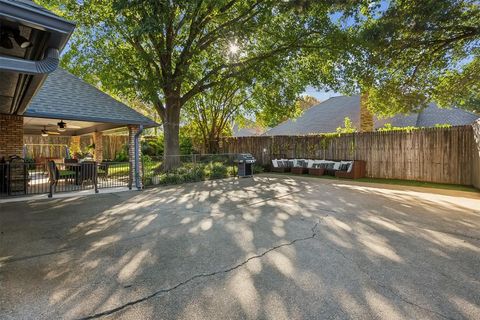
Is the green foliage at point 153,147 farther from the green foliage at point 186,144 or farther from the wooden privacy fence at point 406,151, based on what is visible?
the wooden privacy fence at point 406,151

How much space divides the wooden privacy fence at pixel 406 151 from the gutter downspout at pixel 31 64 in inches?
425

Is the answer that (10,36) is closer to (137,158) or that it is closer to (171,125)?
(137,158)

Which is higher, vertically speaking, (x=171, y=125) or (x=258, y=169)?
(x=171, y=125)

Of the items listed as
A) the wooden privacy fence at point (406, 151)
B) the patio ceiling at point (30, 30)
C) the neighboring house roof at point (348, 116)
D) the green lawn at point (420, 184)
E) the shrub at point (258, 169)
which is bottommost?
the green lawn at point (420, 184)

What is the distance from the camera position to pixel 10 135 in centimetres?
788

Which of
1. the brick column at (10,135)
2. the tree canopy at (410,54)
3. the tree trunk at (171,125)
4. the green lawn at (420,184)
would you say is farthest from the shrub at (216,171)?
the brick column at (10,135)

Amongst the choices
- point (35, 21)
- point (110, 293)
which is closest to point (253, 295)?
point (110, 293)

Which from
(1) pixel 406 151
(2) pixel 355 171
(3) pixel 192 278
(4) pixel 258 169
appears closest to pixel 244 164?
(4) pixel 258 169

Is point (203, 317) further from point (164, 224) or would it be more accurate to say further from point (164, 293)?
point (164, 224)

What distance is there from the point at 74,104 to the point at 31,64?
6.88 metres

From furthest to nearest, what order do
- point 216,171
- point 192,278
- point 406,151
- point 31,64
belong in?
point 216,171 → point 406,151 → point 192,278 → point 31,64

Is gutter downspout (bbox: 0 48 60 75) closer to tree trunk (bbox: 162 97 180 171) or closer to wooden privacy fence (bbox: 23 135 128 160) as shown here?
tree trunk (bbox: 162 97 180 171)

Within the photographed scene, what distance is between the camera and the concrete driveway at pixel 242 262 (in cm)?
216

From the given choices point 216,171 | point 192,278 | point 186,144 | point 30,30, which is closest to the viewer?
point 192,278
